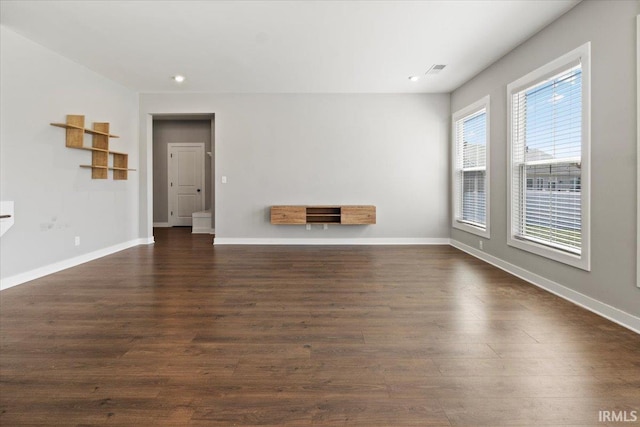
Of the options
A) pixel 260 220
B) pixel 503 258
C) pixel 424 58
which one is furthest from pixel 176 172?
pixel 503 258

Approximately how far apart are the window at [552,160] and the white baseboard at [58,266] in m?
5.46

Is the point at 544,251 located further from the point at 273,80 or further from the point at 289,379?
the point at 273,80

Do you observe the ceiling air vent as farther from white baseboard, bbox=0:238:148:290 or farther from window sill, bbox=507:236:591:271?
white baseboard, bbox=0:238:148:290

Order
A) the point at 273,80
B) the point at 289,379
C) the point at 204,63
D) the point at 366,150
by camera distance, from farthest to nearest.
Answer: the point at 366,150
the point at 273,80
the point at 204,63
the point at 289,379

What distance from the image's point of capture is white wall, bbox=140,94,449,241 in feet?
21.1

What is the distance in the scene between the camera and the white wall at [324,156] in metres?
6.43

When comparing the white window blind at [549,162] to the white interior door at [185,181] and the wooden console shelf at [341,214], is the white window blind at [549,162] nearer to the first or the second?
the wooden console shelf at [341,214]

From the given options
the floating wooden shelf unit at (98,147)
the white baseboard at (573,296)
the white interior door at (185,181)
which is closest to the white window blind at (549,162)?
the white baseboard at (573,296)

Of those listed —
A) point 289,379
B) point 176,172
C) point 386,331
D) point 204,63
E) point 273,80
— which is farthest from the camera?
point 176,172

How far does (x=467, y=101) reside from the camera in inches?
221

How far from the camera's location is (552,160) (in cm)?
356

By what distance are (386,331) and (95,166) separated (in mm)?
4568

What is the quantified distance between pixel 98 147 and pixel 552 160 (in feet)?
18.6

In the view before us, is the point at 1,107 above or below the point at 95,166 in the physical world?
above
